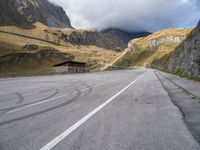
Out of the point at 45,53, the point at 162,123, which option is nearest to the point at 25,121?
the point at 162,123

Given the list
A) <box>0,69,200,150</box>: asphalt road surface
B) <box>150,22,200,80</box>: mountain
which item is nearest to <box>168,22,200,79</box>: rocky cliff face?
<box>150,22,200,80</box>: mountain

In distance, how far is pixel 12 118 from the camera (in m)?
7.75

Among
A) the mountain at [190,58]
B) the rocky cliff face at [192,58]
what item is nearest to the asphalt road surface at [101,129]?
the mountain at [190,58]

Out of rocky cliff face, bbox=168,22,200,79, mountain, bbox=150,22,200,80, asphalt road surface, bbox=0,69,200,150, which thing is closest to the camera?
asphalt road surface, bbox=0,69,200,150

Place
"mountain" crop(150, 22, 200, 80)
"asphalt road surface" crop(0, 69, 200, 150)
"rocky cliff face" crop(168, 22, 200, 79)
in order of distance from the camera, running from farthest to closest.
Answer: "mountain" crop(150, 22, 200, 80) → "rocky cliff face" crop(168, 22, 200, 79) → "asphalt road surface" crop(0, 69, 200, 150)

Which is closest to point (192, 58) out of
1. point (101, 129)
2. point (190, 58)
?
point (190, 58)

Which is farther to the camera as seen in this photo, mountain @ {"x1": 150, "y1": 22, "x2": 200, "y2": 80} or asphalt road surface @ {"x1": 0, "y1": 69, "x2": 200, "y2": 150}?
mountain @ {"x1": 150, "y1": 22, "x2": 200, "y2": 80}

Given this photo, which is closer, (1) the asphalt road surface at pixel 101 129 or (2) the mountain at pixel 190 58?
(1) the asphalt road surface at pixel 101 129

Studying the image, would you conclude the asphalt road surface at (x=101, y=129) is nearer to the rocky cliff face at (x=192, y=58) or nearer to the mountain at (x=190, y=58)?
the mountain at (x=190, y=58)

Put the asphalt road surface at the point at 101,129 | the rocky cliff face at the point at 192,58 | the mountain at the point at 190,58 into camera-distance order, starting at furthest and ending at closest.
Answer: the mountain at the point at 190,58 → the rocky cliff face at the point at 192,58 → the asphalt road surface at the point at 101,129

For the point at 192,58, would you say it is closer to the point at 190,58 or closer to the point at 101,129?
the point at 190,58

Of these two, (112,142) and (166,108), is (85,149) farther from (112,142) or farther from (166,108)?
(166,108)

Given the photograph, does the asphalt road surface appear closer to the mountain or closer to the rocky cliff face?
the mountain

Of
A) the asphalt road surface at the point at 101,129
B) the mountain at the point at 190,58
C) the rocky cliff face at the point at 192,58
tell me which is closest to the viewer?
the asphalt road surface at the point at 101,129
